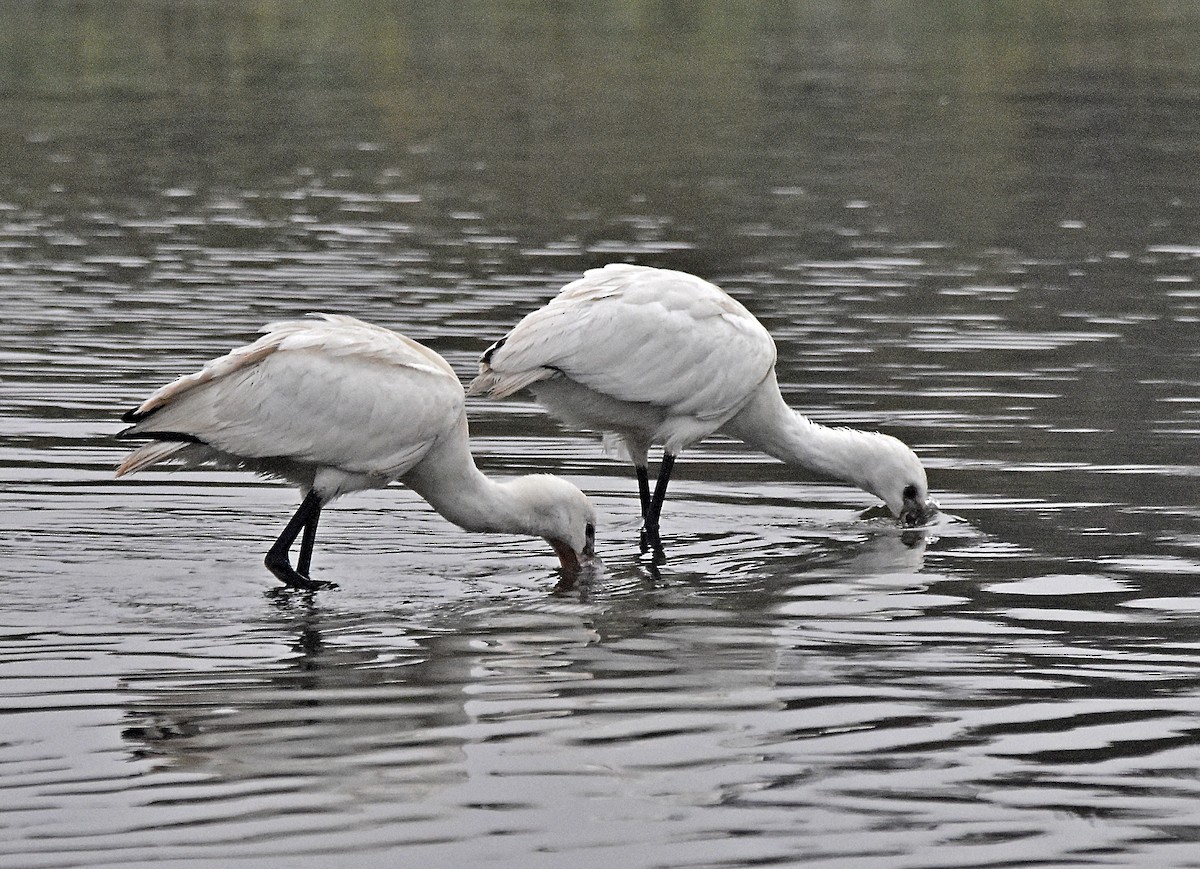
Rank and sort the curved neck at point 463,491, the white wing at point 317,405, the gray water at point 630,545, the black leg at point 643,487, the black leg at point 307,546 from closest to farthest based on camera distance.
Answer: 1. the gray water at point 630,545
2. the white wing at point 317,405
3. the black leg at point 307,546
4. the curved neck at point 463,491
5. the black leg at point 643,487

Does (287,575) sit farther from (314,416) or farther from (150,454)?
(150,454)

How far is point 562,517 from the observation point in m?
10.4

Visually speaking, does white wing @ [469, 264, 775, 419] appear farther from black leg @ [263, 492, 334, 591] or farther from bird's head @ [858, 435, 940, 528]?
black leg @ [263, 492, 334, 591]

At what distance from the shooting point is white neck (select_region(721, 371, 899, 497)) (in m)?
11.8

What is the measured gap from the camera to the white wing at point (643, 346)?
11.0m

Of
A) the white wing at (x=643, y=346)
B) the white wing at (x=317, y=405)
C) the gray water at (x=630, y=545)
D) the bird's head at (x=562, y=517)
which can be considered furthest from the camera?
the white wing at (x=643, y=346)

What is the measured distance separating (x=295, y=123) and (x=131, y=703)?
22.8 m

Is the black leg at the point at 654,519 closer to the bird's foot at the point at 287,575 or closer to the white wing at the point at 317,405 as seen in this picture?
the white wing at the point at 317,405

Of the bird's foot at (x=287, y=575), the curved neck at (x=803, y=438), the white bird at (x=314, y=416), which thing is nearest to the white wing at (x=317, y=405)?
the white bird at (x=314, y=416)

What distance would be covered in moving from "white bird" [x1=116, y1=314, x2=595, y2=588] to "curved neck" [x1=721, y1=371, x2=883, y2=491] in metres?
2.13

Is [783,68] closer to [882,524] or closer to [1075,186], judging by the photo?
[1075,186]

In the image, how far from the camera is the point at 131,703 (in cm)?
784

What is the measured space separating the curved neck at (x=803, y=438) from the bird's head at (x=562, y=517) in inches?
61.8

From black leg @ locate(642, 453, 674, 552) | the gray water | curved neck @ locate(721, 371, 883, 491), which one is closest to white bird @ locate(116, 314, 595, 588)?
the gray water
